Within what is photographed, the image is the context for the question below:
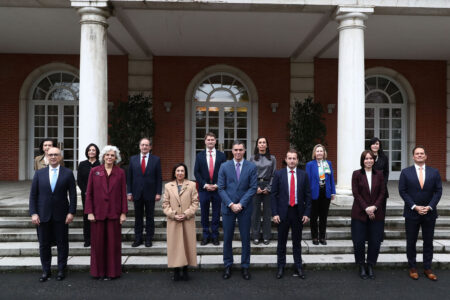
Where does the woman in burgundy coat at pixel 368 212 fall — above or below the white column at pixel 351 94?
below

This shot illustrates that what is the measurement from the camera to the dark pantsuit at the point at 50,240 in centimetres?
401

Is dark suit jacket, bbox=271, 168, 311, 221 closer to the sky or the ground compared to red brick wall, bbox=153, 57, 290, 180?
closer to the ground

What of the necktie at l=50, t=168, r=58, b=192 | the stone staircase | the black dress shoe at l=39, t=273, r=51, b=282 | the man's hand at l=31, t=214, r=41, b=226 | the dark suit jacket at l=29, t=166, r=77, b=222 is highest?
the necktie at l=50, t=168, r=58, b=192

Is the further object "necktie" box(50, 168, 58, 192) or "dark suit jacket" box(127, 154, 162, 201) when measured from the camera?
"dark suit jacket" box(127, 154, 162, 201)

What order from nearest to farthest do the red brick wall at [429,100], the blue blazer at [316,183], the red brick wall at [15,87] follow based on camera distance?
1. the blue blazer at [316,183]
2. the red brick wall at [15,87]
3. the red brick wall at [429,100]

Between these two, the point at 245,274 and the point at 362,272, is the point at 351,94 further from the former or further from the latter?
the point at 245,274

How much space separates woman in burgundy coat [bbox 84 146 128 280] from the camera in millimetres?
3990

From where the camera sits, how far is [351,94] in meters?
6.35

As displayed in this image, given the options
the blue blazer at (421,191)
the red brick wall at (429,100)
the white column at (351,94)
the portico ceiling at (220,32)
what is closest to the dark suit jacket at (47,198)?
the portico ceiling at (220,32)

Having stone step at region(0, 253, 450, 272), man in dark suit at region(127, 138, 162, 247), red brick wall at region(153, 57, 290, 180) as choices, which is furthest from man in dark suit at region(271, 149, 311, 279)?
red brick wall at region(153, 57, 290, 180)

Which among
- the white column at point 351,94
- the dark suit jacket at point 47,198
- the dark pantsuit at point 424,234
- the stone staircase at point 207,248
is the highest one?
the white column at point 351,94

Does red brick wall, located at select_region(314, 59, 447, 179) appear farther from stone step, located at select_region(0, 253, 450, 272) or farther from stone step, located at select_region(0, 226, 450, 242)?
stone step, located at select_region(0, 253, 450, 272)

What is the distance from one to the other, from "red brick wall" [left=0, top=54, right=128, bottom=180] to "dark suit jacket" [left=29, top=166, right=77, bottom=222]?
22.2 ft

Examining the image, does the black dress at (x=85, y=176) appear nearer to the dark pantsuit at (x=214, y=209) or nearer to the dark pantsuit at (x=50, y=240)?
the dark pantsuit at (x=50, y=240)
